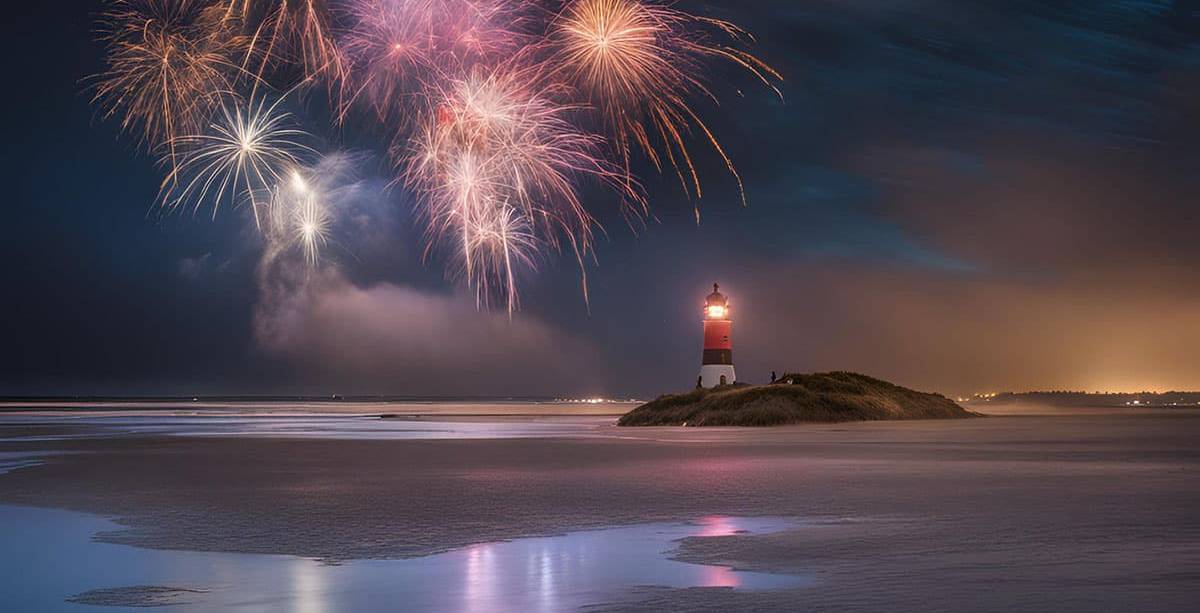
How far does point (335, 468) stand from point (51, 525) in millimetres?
10859

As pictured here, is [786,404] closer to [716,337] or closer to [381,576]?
[716,337]

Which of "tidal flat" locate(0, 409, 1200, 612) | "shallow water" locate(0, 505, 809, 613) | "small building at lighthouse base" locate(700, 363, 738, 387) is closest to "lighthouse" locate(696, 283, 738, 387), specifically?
"small building at lighthouse base" locate(700, 363, 738, 387)

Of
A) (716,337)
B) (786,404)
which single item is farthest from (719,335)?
(786,404)

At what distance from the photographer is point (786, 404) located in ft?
177

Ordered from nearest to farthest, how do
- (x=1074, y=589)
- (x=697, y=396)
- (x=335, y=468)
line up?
(x=1074, y=589) → (x=335, y=468) → (x=697, y=396)

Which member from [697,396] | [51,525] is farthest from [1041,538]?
[697,396]

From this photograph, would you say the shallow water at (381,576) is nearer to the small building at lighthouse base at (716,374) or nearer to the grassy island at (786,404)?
the grassy island at (786,404)

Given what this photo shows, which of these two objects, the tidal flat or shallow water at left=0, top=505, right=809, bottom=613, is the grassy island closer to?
the tidal flat

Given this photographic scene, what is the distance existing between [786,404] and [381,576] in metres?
44.1

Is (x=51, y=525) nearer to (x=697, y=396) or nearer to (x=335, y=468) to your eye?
(x=335, y=468)

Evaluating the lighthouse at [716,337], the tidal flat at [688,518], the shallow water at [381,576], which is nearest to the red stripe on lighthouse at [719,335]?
the lighthouse at [716,337]

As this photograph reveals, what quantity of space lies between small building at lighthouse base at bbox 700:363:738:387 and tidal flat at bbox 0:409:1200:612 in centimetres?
3178

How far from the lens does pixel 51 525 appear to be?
608 inches

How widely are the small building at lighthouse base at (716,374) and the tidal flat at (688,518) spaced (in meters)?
31.8
